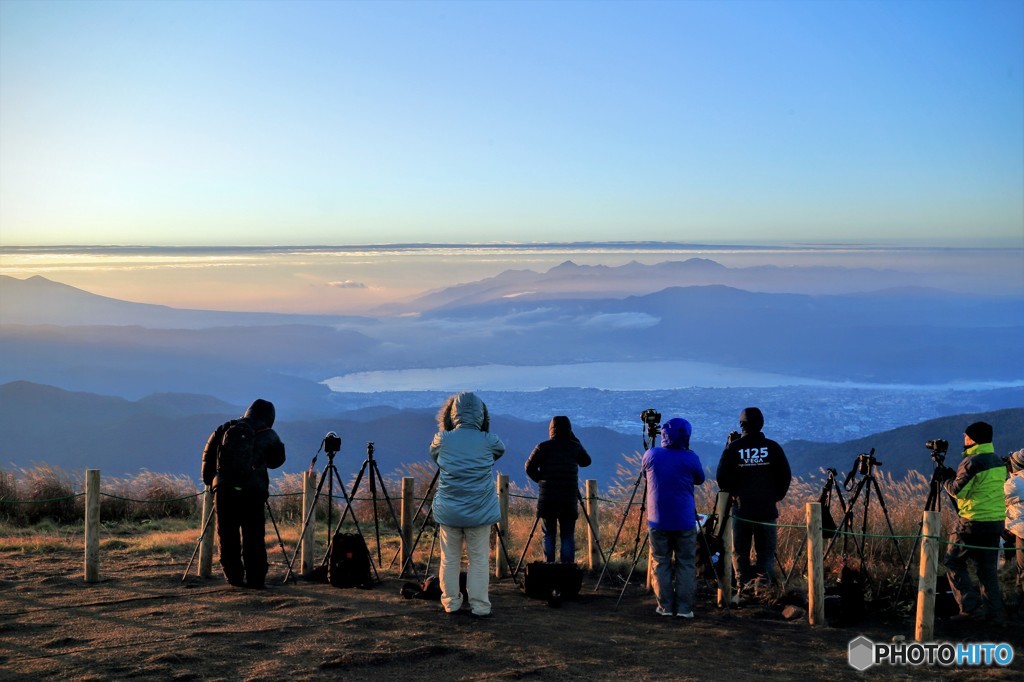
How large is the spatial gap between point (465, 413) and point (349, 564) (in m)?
2.69

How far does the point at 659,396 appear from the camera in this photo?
4326 inches

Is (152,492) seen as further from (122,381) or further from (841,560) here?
(122,381)

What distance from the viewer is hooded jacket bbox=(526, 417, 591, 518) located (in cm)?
1002

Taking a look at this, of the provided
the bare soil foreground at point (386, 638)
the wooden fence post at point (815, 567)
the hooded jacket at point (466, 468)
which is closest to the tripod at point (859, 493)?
the wooden fence post at point (815, 567)

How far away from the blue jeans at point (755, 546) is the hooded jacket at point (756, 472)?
0.19 meters

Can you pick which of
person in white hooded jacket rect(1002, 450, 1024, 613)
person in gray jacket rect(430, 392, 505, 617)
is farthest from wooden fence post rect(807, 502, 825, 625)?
person in gray jacket rect(430, 392, 505, 617)

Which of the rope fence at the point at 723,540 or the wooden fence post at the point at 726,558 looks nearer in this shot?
the rope fence at the point at 723,540

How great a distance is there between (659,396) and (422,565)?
101m

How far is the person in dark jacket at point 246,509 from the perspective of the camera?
9.77m

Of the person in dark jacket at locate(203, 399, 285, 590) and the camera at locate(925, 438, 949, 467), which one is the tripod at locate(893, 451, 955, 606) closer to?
the camera at locate(925, 438, 949, 467)

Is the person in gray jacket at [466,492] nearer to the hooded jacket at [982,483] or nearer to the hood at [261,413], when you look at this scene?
the hood at [261,413]

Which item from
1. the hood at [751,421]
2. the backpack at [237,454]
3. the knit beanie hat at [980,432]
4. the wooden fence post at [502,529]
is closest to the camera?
the knit beanie hat at [980,432]

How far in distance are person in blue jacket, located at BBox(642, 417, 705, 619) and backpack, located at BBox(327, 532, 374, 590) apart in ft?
10.5

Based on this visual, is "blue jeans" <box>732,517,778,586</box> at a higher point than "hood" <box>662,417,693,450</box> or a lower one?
lower
